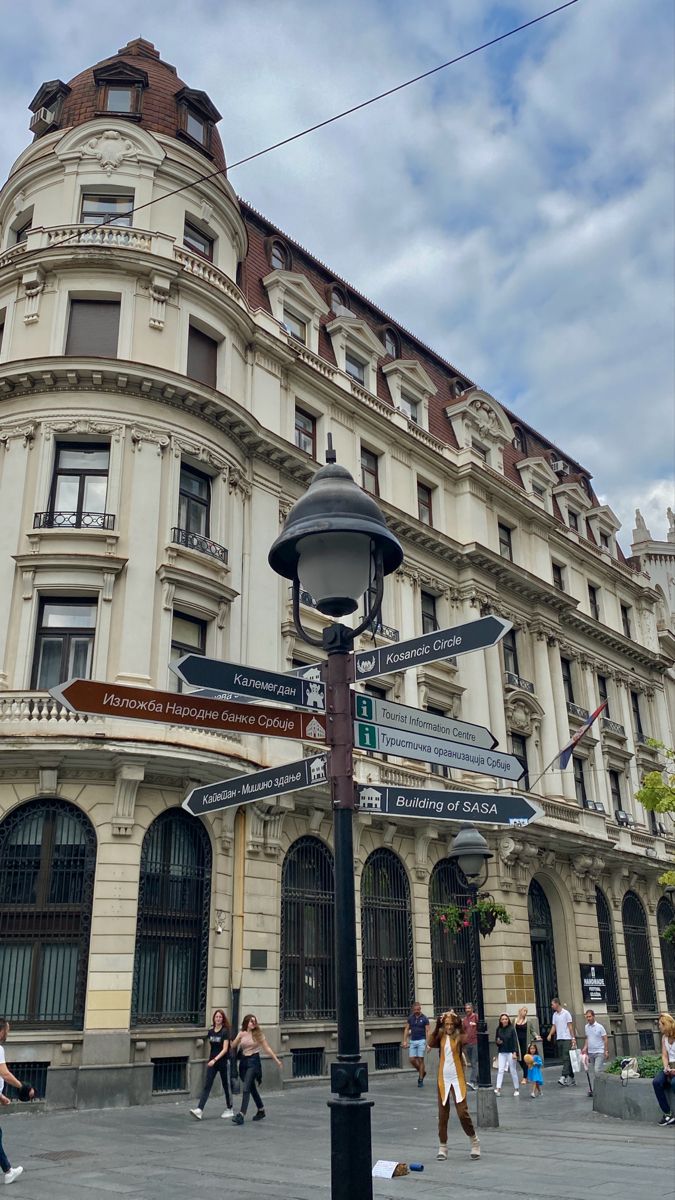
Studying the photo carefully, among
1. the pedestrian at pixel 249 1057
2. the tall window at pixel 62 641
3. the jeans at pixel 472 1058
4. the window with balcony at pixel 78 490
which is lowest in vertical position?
the jeans at pixel 472 1058

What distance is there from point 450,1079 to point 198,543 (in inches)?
551

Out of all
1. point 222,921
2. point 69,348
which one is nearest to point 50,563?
point 69,348

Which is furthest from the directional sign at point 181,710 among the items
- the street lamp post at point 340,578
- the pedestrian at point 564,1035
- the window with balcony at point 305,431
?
the window with balcony at point 305,431

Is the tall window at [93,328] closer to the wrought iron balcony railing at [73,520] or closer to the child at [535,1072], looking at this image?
the wrought iron balcony railing at [73,520]

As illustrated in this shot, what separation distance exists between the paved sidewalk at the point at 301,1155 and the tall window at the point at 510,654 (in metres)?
17.5

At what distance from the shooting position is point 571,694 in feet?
127

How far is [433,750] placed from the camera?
6.68 metres

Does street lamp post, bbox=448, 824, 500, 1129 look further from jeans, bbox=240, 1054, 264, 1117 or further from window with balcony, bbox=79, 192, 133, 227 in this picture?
window with balcony, bbox=79, 192, 133, 227

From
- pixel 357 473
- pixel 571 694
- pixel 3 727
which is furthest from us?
pixel 571 694

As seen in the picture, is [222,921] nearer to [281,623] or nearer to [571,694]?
[281,623]

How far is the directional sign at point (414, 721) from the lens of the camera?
21.8 ft

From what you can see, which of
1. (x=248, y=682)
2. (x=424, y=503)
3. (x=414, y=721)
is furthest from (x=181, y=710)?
(x=424, y=503)

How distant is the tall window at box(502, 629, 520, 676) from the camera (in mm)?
34656

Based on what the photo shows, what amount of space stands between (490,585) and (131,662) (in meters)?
16.7
